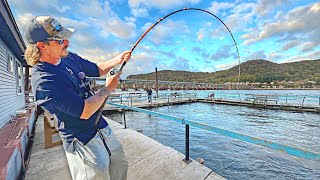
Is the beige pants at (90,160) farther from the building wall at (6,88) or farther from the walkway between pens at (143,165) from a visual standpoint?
the building wall at (6,88)

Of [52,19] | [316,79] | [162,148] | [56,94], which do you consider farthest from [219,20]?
[316,79]

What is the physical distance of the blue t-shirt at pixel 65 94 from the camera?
972 millimetres

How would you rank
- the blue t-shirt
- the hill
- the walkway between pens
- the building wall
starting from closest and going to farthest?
the blue t-shirt, the walkway between pens, the building wall, the hill

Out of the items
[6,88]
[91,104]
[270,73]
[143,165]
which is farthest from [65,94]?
[270,73]

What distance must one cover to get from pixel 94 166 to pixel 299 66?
127 m

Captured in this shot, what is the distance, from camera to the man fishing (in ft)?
3.24

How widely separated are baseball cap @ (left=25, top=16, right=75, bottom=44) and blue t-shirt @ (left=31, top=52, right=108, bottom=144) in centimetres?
17

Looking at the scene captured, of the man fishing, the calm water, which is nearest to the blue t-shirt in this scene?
the man fishing

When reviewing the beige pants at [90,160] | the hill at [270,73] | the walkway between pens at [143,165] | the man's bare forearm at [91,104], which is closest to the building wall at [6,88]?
the walkway between pens at [143,165]

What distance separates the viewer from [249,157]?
16.6ft

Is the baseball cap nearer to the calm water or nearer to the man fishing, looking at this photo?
the man fishing

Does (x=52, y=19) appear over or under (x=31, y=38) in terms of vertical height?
over

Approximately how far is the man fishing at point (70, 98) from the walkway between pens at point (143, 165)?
1.28 metres

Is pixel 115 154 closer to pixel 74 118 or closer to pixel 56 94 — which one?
pixel 74 118
